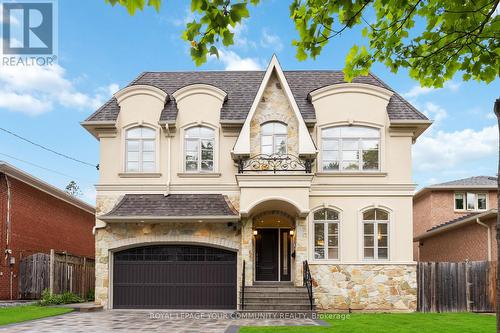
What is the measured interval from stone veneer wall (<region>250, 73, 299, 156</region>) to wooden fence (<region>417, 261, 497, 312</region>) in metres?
6.17

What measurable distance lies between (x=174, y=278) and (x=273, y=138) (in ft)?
19.5

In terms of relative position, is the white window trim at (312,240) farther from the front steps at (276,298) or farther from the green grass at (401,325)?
the green grass at (401,325)

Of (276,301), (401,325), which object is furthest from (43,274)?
(401,325)

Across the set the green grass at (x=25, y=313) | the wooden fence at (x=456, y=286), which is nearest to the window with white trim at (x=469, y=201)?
the wooden fence at (x=456, y=286)

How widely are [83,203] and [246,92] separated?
1111cm

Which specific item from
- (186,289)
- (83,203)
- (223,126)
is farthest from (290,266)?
(83,203)

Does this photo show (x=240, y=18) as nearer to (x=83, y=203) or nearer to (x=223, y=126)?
(x=223, y=126)

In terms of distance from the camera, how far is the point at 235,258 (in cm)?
1866

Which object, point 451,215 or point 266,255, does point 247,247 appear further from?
point 451,215

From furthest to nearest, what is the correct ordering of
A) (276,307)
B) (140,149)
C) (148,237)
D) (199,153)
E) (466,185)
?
(466,185)
(140,149)
(199,153)
(148,237)
(276,307)

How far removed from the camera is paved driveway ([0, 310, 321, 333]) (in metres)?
12.6

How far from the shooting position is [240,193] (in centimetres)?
1773

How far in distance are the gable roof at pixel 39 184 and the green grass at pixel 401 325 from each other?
1080cm

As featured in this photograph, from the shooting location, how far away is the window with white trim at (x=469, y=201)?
27.9m
